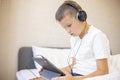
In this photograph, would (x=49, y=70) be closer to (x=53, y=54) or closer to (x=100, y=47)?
(x=100, y=47)

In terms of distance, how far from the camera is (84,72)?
1.52 m

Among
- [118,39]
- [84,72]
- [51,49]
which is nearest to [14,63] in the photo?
[51,49]

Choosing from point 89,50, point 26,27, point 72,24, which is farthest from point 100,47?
point 26,27

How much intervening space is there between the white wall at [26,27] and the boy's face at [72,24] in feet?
3.13

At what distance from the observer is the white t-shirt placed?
1361 millimetres

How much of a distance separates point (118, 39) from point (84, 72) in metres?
1.45

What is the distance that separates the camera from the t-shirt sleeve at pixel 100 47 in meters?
1.34

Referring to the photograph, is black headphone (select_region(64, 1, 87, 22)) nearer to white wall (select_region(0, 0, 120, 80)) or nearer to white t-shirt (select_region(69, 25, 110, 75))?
white t-shirt (select_region(69, 25, 110, 75))

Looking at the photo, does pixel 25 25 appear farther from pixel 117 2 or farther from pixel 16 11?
pixel 117 2

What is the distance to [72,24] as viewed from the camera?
1.45 meters

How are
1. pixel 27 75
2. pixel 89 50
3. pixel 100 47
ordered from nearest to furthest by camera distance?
1. pixel 100 47
2. pixel 89 50
3. pixel 27 75

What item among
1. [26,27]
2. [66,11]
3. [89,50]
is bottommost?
[89,50]

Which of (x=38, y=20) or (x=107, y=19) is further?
(x=107, y=19)

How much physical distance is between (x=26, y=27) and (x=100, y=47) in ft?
3.88
